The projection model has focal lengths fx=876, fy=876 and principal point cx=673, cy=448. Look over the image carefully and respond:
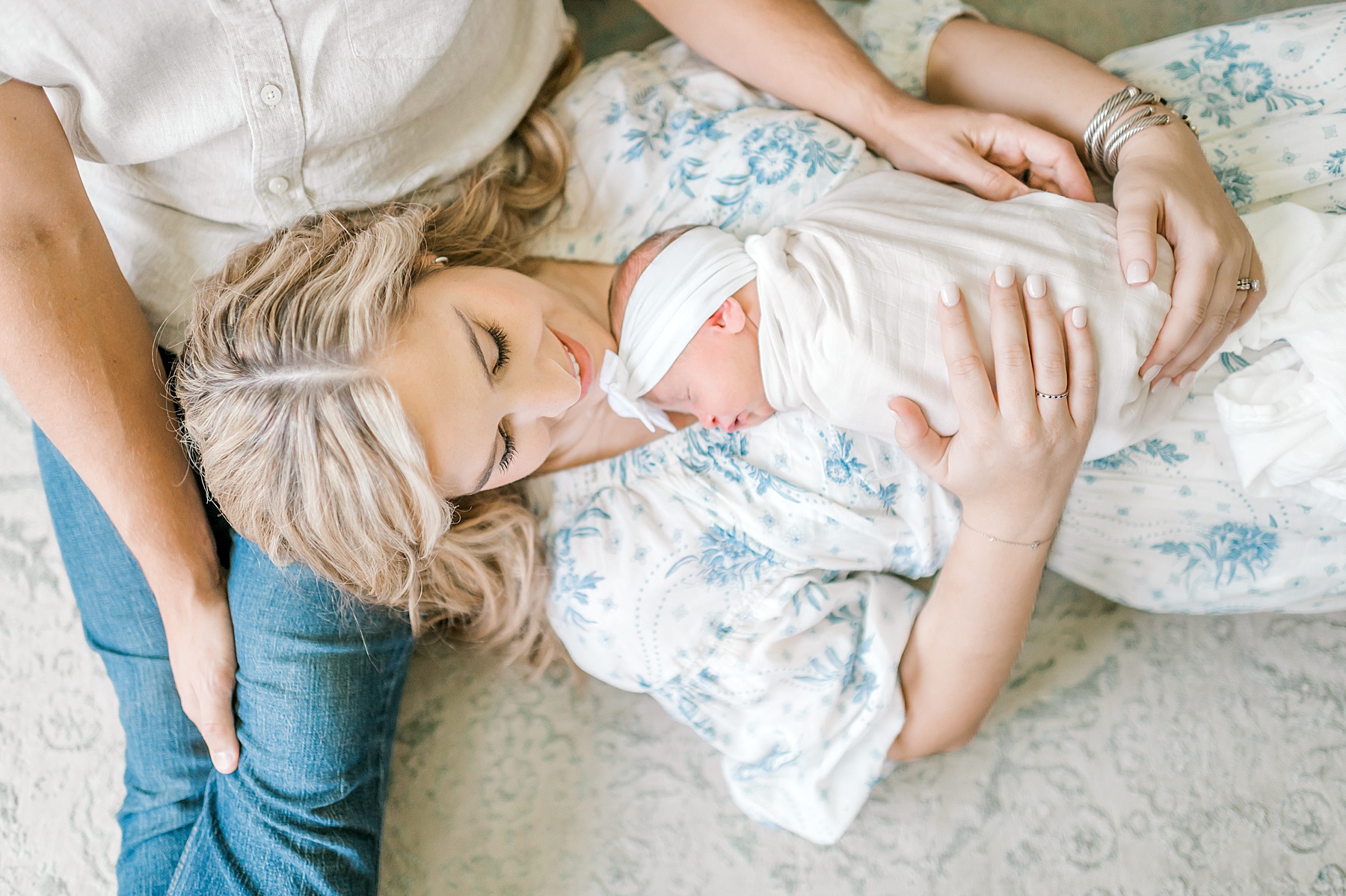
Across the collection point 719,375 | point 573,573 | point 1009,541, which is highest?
point 719,375

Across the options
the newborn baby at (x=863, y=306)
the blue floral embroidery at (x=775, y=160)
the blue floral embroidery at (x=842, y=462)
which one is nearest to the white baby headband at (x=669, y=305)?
the newborn baby at (x=863, y=306)

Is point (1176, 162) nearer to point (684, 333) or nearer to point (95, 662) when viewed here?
point (684, 333)

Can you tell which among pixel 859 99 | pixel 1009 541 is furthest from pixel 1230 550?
pixel 859 99

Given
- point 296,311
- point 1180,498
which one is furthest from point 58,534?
point 1180,498

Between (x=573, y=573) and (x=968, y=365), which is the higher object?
(x=968, y=365)

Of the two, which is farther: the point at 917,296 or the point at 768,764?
the point at 768,764

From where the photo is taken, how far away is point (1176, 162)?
1.11 metres

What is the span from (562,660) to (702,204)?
744mm

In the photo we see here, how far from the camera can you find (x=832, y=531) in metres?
1.19

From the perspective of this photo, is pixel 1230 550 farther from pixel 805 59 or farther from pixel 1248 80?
pixel 805 59

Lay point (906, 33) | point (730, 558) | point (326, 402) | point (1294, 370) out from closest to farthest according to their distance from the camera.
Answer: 1. point (326, 402)
2. point (1294, 370)
3. point (730, 558)
4. point (906, 33)

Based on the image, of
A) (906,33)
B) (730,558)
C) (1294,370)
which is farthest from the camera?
(906,33)

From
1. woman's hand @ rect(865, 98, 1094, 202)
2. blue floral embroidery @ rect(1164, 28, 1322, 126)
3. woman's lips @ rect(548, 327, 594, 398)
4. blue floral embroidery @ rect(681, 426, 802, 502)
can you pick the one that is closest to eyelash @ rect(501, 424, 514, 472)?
woman's lips @ rect(548, 327, 594, 398)

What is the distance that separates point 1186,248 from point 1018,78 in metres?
0.41
